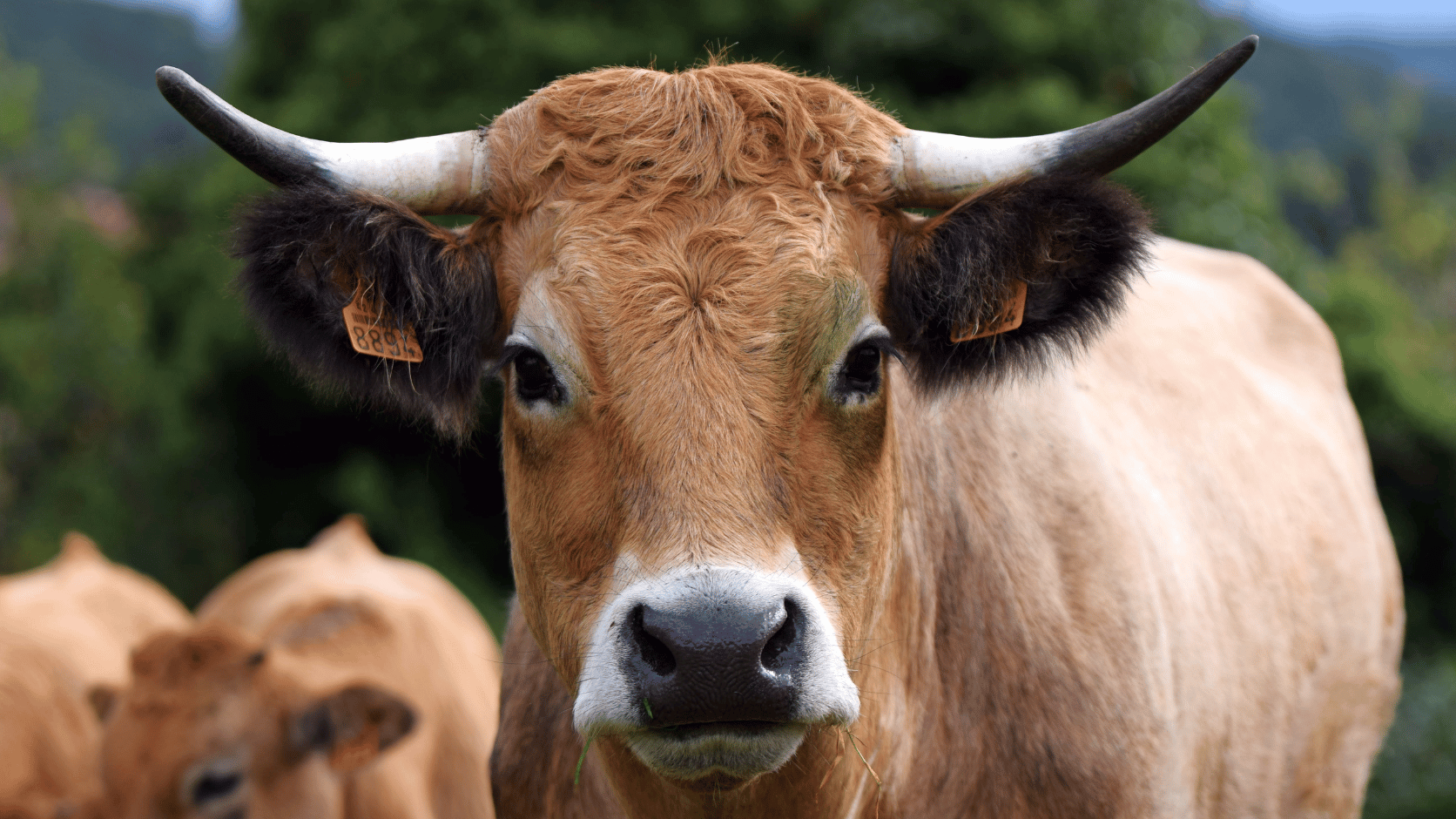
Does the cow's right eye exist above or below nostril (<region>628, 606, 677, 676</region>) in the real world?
above

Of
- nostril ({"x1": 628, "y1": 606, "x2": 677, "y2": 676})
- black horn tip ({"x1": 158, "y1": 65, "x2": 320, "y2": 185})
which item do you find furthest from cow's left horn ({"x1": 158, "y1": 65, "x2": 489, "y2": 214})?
nostril ({"x1": 628, "y1": 606, "x2": 677, "y2": 676})

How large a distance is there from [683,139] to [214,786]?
13.8 feet

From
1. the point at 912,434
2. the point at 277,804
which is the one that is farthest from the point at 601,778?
the point at 277,804

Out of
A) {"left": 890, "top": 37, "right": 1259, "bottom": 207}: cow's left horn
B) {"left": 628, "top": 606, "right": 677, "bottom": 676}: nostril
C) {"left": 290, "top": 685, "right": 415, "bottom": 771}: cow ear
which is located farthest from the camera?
{"left": 290, "top": 685, "right": 415, "bottom": 771}: cow ear

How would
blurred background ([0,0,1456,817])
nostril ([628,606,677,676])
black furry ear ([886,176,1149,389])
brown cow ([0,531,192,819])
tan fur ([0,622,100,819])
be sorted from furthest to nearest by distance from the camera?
blurred background ([0,0,1456,817]), tan fur ([0,622,100,819]), brown cow ([0,531,192,819]), black furry ear ([886,176,1149,389]), nostril ([628,606,677,676])

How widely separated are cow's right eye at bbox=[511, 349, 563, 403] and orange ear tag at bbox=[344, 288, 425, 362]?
1.07ft

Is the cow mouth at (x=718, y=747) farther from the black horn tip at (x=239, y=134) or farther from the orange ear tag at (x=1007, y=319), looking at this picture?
the black horn tip at (x=239, y=134)

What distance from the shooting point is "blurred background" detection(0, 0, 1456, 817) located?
30.5ft

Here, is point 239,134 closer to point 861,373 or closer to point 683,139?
point 683,139

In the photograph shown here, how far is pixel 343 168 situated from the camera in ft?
9.11

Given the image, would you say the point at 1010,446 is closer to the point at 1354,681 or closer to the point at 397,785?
the point at 1354,681

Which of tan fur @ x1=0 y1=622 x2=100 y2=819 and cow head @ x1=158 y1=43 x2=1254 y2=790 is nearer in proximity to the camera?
cow head @ x1=158 y1=43 x2=1254 y2=790

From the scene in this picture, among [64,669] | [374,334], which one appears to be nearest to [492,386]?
[64,669]

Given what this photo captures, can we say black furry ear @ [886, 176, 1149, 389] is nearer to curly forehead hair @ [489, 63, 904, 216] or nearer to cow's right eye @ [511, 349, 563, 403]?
curly forehead hair @ [489, 63, 904, 216]
